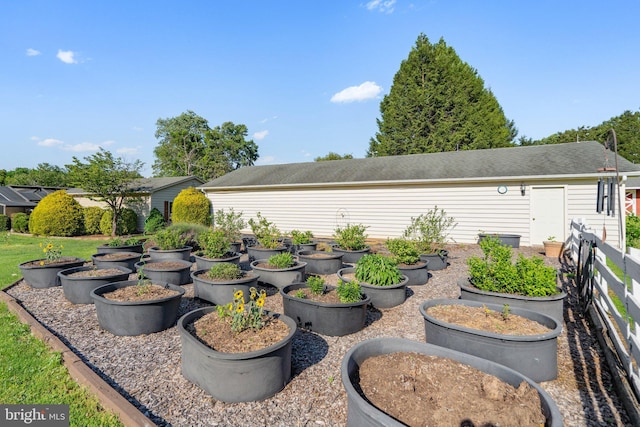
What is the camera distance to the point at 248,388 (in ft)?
8.14

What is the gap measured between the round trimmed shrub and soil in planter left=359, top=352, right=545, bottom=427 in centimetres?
1844

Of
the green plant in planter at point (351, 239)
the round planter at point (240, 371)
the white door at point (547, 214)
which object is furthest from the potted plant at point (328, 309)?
the white door at point (547, 214)

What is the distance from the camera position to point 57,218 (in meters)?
15.1

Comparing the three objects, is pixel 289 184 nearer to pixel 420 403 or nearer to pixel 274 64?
pixel 274 64

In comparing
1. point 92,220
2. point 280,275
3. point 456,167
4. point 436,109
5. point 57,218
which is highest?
point 436,109

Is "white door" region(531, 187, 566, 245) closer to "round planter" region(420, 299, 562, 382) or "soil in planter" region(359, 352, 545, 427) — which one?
"round planter" region(420, 299, 562, 382)

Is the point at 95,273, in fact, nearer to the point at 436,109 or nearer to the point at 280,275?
the point at 280,275

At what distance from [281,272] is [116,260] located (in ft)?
12.9

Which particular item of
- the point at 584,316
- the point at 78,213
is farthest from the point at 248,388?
the point at 78,213

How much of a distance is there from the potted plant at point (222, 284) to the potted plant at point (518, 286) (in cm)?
321

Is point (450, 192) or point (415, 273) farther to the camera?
point (450, 192)

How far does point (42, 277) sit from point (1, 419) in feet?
14.9

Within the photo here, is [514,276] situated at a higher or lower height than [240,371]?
higher

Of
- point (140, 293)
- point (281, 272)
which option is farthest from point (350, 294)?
point (140, 293)
